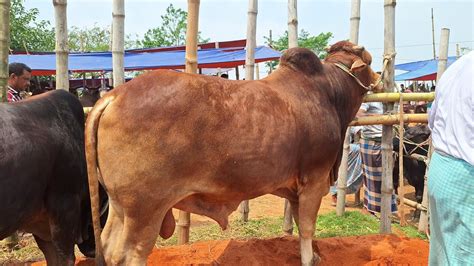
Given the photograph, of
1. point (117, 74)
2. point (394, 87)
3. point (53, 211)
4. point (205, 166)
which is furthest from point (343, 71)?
point (53, 211)

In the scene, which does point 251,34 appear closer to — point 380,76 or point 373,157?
point 380,76

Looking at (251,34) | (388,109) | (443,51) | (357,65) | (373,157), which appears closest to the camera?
(357,65)

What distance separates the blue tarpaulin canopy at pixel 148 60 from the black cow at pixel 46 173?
7.13 m

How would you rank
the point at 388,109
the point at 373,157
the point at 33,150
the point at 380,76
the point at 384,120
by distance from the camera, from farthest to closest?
the point at 373,157 → the point at 388,109 → the point at 384,120 → the point at 380,76 → the point at 33,150

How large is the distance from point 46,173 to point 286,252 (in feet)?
7.13

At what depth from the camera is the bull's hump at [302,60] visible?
11.8 ft

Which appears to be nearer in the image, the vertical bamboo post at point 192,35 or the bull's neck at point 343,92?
the bull's neck at point 343,92

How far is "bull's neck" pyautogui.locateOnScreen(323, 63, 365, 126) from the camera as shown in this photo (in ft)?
12.2

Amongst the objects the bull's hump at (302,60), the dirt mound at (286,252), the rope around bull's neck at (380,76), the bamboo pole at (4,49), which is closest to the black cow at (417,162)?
the rope around bull's neck at (380,76)

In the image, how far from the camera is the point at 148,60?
11.1 metres

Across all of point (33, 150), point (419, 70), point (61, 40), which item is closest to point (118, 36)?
point (61, 40)

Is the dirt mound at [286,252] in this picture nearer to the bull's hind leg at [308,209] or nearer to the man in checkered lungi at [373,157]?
the bull's hind leg at [308,209]

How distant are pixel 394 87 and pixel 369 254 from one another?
67.2 inches

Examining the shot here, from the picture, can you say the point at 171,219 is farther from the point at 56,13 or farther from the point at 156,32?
the point at 156,32
